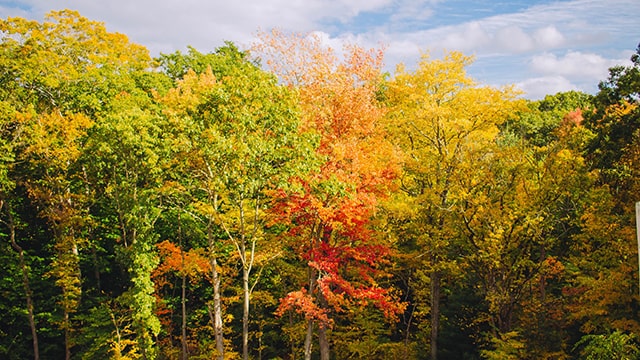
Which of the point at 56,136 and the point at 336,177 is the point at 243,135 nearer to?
the point at 336,177

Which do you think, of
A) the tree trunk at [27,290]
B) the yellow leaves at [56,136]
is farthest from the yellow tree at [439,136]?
the tree trunk at [27,290]

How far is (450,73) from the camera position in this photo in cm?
2067

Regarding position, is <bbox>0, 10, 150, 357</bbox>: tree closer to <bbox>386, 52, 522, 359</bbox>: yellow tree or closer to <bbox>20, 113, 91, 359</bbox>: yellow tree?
<bbox>20, 113, 91, 359</bbox>: yellow tree

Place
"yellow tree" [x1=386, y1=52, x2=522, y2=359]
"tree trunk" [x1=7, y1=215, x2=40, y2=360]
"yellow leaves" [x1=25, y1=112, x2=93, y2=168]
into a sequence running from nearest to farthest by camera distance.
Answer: "yellow tree" [x1=386, y1=52, x2=522, y2=359]
"yellow leaves" [x1=25, y1=112, x2=93, y2=168]
"tree trunk" [x1=7, y1=215, x2=40, y2=360]

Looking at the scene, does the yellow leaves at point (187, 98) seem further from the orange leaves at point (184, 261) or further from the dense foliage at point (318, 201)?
the orange leaves at point (184, 261)

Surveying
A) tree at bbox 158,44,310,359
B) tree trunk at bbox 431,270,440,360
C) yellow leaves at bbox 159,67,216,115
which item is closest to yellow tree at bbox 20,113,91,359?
yellow leaves at bbox 159,67,216,115

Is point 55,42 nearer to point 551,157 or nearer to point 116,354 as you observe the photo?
point 116,354

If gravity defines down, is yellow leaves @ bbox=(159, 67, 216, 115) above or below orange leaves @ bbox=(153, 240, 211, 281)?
above

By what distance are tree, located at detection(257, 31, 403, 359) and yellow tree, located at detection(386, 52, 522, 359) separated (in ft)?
5.62

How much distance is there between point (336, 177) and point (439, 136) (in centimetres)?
577

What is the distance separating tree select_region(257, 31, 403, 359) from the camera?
56.1 ft

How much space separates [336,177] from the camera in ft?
54.5

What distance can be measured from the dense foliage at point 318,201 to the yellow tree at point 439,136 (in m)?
0.09

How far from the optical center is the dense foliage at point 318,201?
1574 cm
